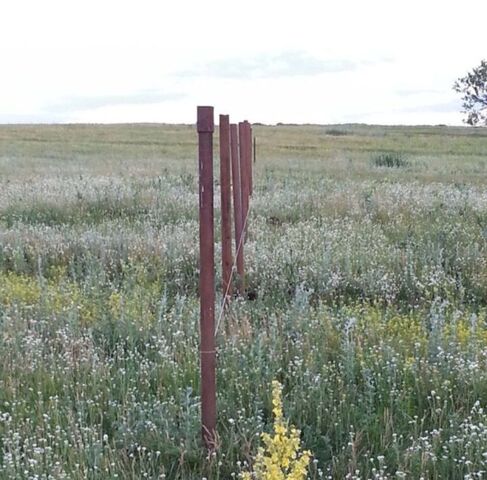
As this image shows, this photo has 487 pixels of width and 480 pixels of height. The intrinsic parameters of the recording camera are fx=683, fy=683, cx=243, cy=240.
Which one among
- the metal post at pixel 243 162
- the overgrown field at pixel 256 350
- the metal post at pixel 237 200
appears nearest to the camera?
the overgrown field at pixel 256 350

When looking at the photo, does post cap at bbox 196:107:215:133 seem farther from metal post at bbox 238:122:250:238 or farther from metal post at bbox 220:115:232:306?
metal post at bbox 238:122:250:238

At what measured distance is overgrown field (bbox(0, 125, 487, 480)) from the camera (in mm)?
3396

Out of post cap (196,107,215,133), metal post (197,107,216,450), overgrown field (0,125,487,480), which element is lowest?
overgrown field (0,125,487,480)

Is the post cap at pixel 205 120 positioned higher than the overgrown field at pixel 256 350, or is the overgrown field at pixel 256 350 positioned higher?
the post cap at pixel 205 120

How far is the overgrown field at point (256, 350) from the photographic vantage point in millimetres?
3396

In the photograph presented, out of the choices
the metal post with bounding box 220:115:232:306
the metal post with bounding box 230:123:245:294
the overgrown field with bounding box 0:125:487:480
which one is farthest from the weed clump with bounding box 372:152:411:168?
the metal post with bounding box 220:115:232:306

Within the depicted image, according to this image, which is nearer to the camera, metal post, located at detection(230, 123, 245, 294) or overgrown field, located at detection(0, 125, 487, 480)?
overgrown field, located at detection(0, 125, 487, 480)

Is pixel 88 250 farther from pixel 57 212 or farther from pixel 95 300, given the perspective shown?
pixel 57 212

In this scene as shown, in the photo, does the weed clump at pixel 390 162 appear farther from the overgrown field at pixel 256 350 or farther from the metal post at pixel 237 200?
the metal post at pixel 237 200

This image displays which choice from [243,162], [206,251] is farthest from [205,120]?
[243,162]

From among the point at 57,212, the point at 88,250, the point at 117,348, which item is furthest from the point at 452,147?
the point at 117,348

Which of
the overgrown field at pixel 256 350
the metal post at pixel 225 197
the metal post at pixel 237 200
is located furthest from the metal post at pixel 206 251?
the metal post at pixel 237 200

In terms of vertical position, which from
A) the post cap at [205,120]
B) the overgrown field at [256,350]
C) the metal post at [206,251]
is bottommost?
the overgrown field at [256,350]

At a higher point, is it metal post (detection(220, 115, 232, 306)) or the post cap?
the post cap
